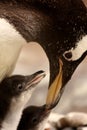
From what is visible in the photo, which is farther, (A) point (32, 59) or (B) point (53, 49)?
(A) point (32, 59)

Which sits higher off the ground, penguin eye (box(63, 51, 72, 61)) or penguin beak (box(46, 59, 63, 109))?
penguin eye (box(63, 51, 72, 61))

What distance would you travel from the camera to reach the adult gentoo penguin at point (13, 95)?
1.83ft

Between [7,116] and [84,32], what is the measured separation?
0.12m

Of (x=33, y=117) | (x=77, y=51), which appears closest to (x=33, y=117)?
(x=33, y=117)

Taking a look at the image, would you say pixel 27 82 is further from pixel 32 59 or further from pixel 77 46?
pixel 32 59

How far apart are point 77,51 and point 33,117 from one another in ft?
0.34

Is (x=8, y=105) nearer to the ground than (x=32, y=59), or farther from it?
farther from it

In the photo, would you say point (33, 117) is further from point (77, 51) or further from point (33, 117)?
point (77, 51)

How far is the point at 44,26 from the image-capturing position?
55 cm

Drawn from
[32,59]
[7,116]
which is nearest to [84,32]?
[7,116]

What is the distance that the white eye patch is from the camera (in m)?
0.56

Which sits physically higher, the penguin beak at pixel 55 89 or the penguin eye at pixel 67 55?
the penguin eye at pixel 67 55

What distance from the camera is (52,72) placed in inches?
22.6

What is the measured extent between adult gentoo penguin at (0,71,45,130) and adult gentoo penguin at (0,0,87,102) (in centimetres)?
1
